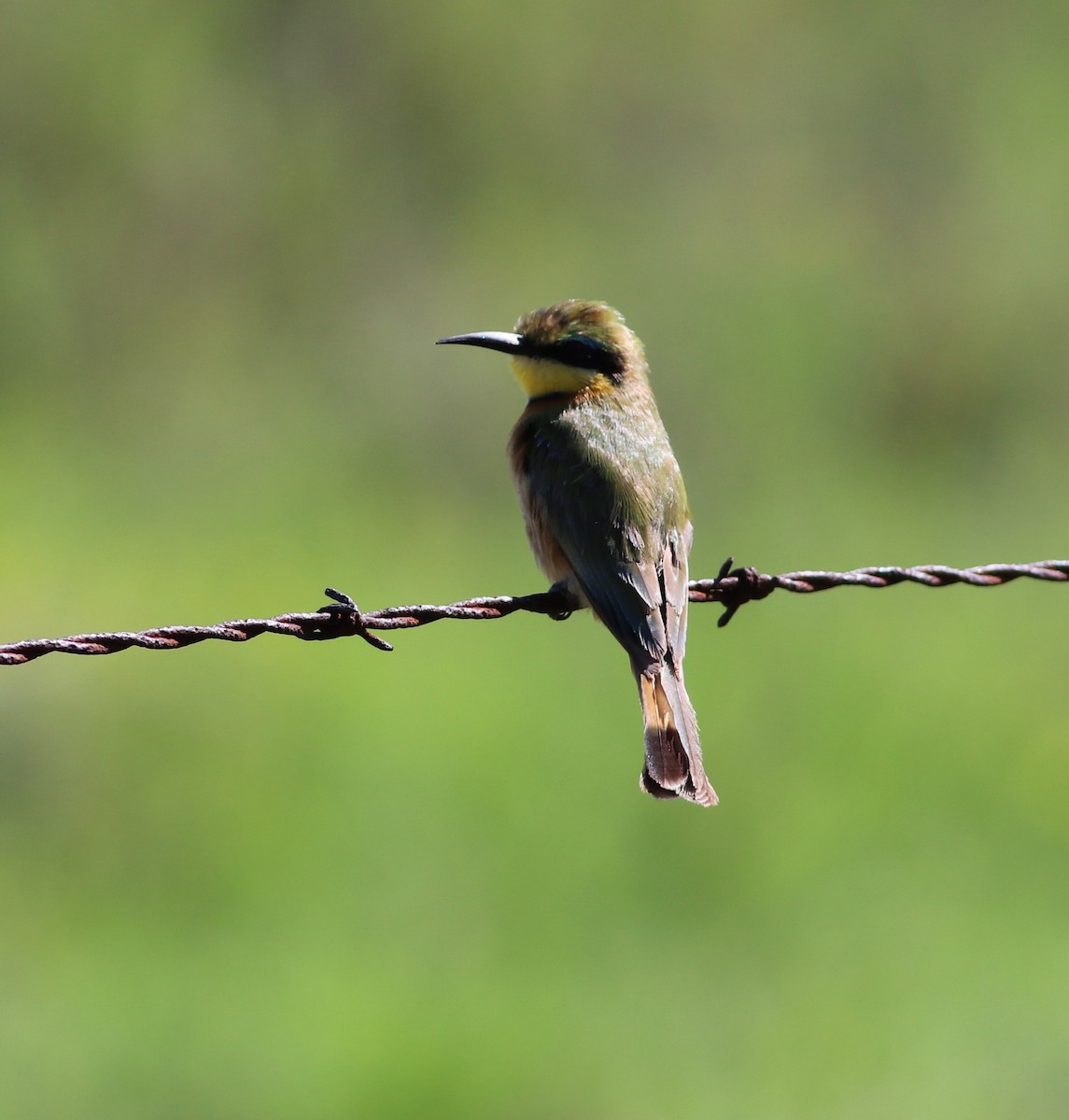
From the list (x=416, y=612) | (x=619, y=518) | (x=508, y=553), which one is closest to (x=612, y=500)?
(x=619, y=518)

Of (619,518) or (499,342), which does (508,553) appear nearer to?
(499,342)

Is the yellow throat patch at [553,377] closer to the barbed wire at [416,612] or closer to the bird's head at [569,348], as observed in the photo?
the bird's head at [569,348]

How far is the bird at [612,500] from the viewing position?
453 centimetres

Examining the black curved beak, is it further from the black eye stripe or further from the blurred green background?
the blurred green background

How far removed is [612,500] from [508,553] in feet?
13.1

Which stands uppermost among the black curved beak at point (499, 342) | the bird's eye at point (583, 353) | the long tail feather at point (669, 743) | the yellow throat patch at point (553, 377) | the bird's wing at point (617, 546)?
the black curved beak at point (499, 342)

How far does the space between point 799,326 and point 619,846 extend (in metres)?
4.60

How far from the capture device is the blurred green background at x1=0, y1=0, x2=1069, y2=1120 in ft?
20.8

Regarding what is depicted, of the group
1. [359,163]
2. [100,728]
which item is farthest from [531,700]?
[359,163]

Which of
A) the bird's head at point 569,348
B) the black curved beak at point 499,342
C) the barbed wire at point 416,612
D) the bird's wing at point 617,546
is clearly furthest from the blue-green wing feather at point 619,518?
the black curved beak at point 499,342

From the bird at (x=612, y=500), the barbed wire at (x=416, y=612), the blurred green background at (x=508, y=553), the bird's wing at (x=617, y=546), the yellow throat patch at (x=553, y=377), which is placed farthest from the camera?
the blurred green background at (x=508, y=553)

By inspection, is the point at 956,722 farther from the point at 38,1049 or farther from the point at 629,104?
the point at 629,104

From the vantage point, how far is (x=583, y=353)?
18.7ft

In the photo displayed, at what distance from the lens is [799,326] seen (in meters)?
10.7
